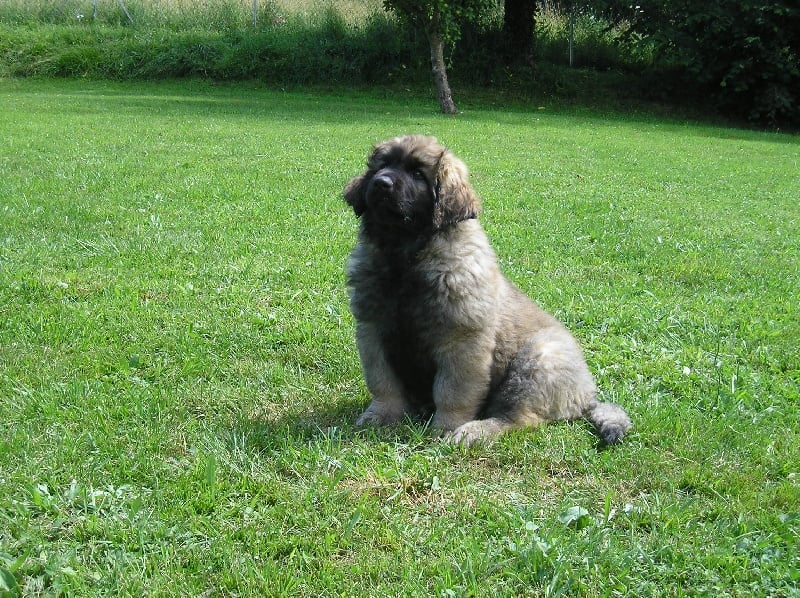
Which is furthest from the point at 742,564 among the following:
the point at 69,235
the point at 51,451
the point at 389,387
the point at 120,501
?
the point at 69,235

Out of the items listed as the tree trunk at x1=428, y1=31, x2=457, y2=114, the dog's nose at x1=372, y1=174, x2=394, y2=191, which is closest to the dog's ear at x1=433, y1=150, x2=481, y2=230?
the dog's nose at x1=372, y1=174, x2=394, y2=191

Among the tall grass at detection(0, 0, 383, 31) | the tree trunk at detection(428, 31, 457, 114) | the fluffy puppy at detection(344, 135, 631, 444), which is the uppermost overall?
the tall grass at detection(0, 0, 383, 31)

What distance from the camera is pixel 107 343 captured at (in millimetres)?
4492

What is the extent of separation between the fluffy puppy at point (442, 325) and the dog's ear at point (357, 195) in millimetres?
12

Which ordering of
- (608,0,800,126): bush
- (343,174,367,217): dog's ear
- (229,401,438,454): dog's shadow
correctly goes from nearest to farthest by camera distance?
(229,401,438,454): dog's shadow
(343,174,367,217): dog's ear
(608,0,800,126): bush

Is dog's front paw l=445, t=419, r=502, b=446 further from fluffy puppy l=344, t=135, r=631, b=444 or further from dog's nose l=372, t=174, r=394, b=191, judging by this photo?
dog's nose l=372, t=174, r=394, b=191

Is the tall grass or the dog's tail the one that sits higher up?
the tall grass

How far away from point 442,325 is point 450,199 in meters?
0.68

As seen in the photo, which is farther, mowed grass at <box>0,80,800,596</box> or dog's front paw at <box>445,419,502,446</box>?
dog's front paw at <box>445,419,502,446</box>

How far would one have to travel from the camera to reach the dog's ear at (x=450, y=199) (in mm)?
3719

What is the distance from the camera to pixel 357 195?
390 cm

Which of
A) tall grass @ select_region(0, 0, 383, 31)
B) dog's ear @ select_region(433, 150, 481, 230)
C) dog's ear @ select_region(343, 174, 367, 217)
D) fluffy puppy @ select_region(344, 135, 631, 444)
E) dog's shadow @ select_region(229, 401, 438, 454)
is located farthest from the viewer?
tall grass @ select_region(0, 0, 383, 31)

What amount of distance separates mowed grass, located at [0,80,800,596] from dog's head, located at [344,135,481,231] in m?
1.07

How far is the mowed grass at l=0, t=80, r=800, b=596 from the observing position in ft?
8.37
